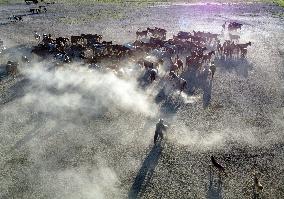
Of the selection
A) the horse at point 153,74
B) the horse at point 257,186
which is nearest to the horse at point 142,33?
the horse at point 153,74

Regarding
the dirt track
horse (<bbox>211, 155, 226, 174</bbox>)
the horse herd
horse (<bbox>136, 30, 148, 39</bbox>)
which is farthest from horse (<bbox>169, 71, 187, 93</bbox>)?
horse (<bbox>136, 30, 148, 39</bbox>)

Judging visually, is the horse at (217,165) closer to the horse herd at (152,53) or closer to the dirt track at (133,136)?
the dirt track at (133,136)

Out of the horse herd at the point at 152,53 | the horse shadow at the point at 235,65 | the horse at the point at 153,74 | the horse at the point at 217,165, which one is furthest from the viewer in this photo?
the horse shadow at the point at 235,65

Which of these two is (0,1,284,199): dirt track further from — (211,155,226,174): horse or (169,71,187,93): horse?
(169,71,187,93): horse

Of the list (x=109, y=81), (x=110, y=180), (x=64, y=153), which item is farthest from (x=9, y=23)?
(x=110, y=180)

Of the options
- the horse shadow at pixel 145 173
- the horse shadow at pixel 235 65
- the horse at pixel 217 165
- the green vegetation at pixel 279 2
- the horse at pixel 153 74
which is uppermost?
the horse at pixel 153 74

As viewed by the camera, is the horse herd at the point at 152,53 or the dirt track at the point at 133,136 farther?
the horse herd at the point at 152,53
